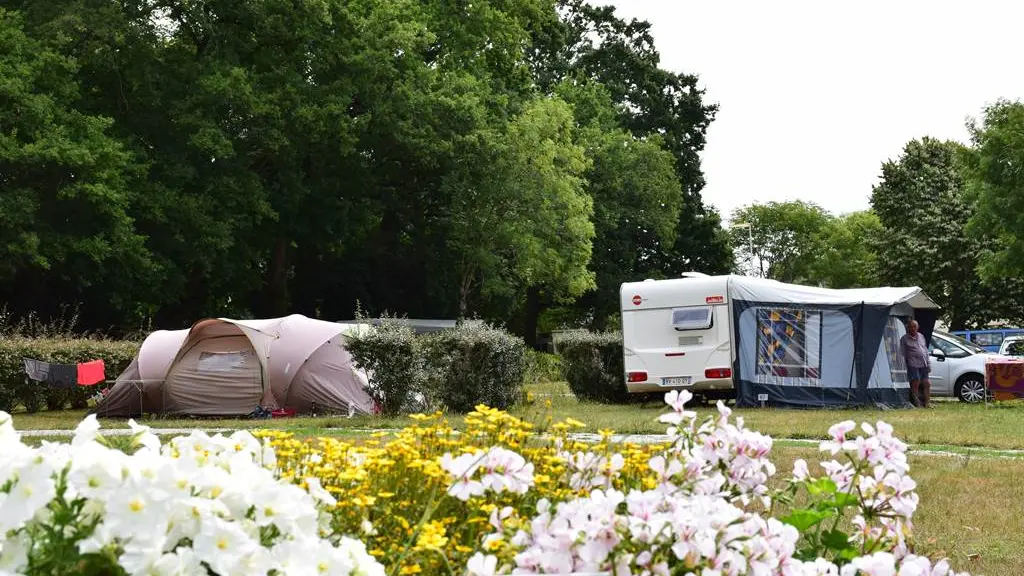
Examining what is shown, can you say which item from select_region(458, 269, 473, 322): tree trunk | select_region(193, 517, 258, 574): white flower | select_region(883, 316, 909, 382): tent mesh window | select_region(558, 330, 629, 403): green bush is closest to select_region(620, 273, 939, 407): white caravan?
select_region(883, 316, 909, 382): tent mesh window

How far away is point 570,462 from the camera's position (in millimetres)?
4223

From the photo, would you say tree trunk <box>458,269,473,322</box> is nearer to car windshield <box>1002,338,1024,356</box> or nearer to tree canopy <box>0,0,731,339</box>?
tree canopy <box>0,0,731,339</box>

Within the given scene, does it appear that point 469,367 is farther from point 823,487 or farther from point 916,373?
point 823,487

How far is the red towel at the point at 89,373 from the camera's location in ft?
61.1

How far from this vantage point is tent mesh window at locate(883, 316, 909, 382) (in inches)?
828

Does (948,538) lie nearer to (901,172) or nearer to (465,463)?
(465,463)

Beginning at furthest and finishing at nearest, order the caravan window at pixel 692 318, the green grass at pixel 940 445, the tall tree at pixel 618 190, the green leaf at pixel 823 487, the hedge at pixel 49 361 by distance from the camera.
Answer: the tall tree at pixel 618 190 < the caravan window at pixel 692 318 < the hedge at pixel 49 361 < the green grass at pixel 940 445 < the green leaf at pixel 823 487

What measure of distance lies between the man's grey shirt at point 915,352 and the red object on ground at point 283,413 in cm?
1005

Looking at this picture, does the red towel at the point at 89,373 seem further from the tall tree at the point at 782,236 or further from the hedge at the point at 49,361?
the tall tree at the point at 782,236

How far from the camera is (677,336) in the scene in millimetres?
20734

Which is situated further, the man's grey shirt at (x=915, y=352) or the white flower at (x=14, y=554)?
the man's grey shirt at (x=915, y=352)

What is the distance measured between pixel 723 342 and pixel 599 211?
26363mm

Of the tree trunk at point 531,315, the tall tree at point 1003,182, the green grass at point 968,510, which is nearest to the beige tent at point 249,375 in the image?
the green grass at point 968,510

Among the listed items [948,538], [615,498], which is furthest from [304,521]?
[948,538]
